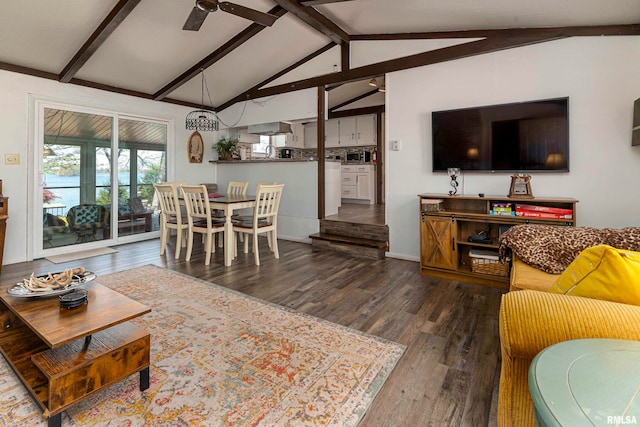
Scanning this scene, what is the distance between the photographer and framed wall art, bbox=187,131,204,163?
6266mm

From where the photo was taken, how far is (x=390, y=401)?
161 cm

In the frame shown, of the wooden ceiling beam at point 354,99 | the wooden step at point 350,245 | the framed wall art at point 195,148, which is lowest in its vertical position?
the wooden step at point 350,245

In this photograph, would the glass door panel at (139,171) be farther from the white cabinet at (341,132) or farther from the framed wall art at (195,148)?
the white cabinet at (341,132)

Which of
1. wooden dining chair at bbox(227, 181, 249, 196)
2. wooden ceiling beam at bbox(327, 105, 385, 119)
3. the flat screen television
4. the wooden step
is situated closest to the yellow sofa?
the flat screen television

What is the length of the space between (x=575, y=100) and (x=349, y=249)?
298 cm

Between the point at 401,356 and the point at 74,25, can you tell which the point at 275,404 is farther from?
the point at 74,25

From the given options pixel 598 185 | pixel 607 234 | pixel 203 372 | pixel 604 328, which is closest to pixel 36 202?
pixel 203 372

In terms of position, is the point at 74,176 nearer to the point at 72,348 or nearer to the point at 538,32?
the point at 72,348

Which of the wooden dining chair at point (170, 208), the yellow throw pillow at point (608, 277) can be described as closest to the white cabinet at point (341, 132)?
the wooden dining chair at point (170, 208)

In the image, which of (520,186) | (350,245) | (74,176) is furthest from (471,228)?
(74,176)

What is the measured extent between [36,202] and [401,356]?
508 centimetres

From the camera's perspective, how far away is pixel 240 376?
5.90 feet

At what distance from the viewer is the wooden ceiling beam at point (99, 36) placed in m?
3.23

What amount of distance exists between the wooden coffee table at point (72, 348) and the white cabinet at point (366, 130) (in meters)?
7.05
